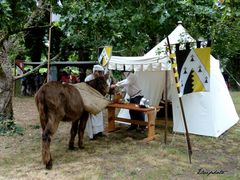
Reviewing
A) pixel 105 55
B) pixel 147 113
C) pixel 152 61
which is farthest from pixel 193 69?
pixel 105 55

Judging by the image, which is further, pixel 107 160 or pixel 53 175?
pixel 107 160

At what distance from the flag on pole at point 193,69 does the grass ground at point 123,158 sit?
1316 mm

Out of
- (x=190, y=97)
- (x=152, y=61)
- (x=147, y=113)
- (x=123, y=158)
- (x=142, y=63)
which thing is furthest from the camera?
(x=190, y=97)

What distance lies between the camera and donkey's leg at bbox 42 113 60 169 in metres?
4.84

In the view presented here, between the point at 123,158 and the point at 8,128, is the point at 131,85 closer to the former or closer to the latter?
the point at 123,158

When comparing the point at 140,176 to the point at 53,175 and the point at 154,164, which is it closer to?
the point at 154,164

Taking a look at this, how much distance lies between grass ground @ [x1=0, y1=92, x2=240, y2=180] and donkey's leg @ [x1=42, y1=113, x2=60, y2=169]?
0.15 metres

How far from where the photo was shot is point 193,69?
537cm

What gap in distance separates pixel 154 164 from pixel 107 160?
841mm

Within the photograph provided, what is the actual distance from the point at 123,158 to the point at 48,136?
1.47m

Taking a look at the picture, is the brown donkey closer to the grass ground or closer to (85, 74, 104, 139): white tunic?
the grass ground

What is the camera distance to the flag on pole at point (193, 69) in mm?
5258

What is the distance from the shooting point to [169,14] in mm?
3820

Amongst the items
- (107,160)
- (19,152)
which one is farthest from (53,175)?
(19,152)
